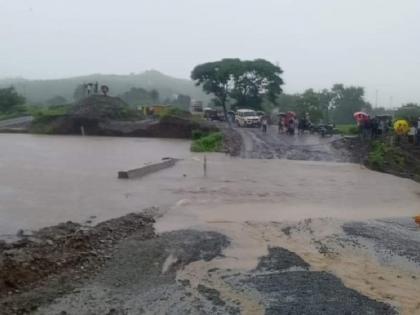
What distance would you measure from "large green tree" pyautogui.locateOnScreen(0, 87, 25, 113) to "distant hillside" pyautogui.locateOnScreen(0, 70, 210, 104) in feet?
175

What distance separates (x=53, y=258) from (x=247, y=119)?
42.5 m

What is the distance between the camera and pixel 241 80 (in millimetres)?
62875

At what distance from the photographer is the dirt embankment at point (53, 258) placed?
8.35 meters

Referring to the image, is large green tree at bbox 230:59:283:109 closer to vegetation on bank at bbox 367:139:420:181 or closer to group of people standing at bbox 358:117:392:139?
group of people standing at bbox 358:117:392:139

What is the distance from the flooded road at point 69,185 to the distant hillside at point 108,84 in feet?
295

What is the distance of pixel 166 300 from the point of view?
8.36 metres

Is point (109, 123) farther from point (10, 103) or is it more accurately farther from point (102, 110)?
point (10, 103)

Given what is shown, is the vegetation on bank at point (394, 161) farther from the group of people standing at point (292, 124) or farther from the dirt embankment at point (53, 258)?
the dirt embankment at point (53, 258)

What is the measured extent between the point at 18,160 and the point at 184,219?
16302 mm

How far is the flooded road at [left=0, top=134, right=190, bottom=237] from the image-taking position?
15.2 metres

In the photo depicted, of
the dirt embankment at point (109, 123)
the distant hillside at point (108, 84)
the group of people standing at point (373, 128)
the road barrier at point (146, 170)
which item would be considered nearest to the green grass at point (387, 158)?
the group of people standing at point (373, 128)

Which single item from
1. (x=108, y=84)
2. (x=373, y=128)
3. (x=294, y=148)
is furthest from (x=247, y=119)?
(x=108, y=84)

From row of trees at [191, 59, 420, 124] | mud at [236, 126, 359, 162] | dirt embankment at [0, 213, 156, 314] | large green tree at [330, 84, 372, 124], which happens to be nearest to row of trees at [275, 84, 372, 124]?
large green tree at [330, 84, 372, 124]

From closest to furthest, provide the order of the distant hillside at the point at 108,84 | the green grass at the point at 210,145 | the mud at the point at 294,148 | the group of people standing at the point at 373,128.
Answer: the mud at the point at 294,148 < the green grass at the point at 210,145 < the group of people standing at the point at 373,128 < the distant hillside at the point at 108,84
